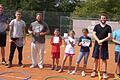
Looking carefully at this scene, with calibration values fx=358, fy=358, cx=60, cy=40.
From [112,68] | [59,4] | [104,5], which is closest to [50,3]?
[59,4]

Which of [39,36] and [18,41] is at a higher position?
[39,36]

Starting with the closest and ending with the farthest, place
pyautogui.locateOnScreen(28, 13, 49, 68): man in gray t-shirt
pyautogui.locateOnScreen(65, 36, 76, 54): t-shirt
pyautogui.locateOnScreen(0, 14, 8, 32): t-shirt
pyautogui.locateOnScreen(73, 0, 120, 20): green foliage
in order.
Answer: pyautogui.locateOnScreen(65, 36, 76, 54): t-shirt < pyautogui.locateOnScreen(28, 13, 49, 68): man in gray t-shirt < pyautogui.locateOnScreen(0, 14, 8, 32): t-shirt < pyautogui.locateOnScreen(73, 0, 120, 20): green foliage

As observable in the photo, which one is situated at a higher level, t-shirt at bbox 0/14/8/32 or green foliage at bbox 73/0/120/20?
green foliage at bbox 73/0/120/20

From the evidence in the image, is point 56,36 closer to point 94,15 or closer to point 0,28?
point 0,28

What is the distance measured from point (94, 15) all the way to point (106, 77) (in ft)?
81.2

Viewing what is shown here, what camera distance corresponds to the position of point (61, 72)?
461 inches

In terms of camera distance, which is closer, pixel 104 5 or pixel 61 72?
pixel 61 72

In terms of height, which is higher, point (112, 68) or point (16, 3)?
point (16, 3)

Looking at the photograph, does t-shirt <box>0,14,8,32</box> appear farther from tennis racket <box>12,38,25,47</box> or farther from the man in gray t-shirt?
the man in gray t-shirt

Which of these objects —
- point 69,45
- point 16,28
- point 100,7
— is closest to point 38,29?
point 16,28

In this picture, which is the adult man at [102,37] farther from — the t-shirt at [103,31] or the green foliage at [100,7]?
the green foliage at [100,7]

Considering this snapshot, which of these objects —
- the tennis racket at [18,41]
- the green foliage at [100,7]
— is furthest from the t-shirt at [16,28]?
the green foliage at [100,7]

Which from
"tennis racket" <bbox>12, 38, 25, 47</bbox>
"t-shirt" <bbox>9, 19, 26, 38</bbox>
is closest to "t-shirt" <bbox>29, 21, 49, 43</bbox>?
"t-shirt" <bbox>9, 19, 26, 38</bbox>

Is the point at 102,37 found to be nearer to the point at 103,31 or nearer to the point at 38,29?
the point at 103,31
